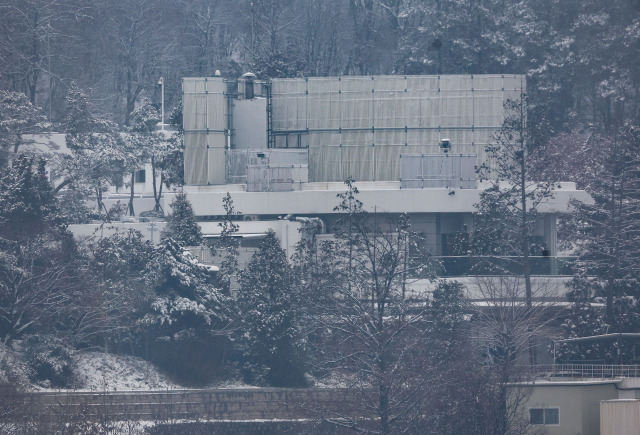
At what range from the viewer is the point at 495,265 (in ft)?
136

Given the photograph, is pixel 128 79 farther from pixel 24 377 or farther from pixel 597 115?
pixel 24 377

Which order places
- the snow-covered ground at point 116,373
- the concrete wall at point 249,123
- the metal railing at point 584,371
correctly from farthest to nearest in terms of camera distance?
the concrete wall at point 249,123, the snow-covered ground at point 116,373, the metal railing at point 584,371

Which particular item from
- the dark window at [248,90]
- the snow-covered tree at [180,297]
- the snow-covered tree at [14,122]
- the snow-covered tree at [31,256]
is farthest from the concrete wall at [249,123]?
the snow-covered tree at [180,297]

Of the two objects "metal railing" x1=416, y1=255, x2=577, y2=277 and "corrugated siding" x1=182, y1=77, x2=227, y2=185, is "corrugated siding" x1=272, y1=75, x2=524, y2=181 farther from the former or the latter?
"metal railing" x1=416, y1=255, x2=577, y2=277

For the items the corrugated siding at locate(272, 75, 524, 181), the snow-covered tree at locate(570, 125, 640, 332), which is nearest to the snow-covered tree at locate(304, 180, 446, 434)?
the snow-covered tree at locate(570, 125, 640, 332)

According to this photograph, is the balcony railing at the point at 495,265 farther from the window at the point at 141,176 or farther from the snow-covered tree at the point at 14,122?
the window at the point at 141,176

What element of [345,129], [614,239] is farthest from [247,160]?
[614,239]

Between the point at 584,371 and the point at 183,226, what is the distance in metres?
14.6

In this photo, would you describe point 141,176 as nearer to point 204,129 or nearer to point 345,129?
point 204,129

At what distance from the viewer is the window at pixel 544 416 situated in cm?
3375

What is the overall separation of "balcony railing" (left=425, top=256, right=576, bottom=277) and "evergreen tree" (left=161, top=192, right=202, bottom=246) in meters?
8.28

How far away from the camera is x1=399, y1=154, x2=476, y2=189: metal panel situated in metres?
47.7

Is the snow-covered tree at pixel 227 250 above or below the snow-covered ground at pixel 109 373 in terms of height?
above

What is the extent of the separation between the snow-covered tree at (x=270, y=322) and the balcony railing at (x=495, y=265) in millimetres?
5122
